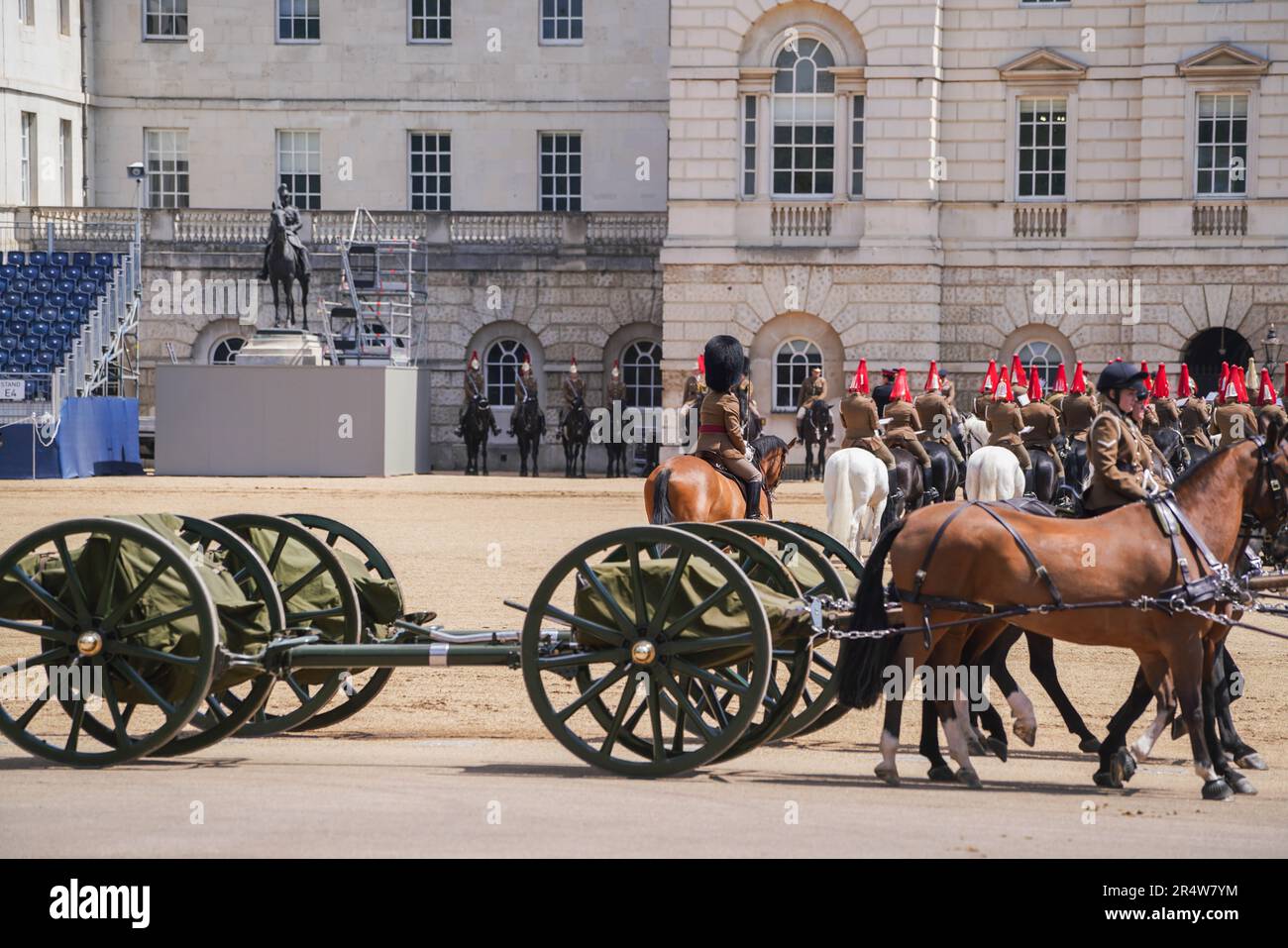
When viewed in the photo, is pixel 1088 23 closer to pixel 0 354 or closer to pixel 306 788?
pixel 0 354

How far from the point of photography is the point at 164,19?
137 ft

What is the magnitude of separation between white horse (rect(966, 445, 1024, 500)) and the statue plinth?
18694 mm

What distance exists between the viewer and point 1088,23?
3359 centimetres

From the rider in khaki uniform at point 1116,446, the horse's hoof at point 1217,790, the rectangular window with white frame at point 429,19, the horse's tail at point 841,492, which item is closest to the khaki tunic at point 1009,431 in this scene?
the horse's tail at point 841,492

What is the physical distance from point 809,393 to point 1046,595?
2535 centimetres

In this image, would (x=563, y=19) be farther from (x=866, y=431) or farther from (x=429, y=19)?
(x=866, y=431)

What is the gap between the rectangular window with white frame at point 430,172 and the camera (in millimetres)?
41938

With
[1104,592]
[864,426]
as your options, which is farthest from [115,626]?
[864,426]

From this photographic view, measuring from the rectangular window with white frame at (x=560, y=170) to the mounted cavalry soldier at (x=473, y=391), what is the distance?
533cm

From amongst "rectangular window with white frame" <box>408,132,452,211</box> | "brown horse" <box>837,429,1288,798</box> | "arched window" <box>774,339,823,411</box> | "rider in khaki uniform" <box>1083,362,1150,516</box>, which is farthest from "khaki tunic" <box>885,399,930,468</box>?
"rectangular window with white frame" <box>408,132,452,211</box>

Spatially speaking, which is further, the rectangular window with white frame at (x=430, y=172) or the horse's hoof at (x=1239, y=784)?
the rectangular window with white frame at (x=430, y=172)

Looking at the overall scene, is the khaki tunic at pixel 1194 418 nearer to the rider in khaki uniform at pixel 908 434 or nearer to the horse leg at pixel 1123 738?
the rider in khaki uniform at pixel 908 434

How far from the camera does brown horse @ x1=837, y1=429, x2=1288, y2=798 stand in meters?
8.03

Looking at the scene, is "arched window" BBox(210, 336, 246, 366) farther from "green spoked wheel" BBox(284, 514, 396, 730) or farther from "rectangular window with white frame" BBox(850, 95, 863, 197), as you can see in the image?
"green spoked wheel" BBox(284, 514, 396, 730)
